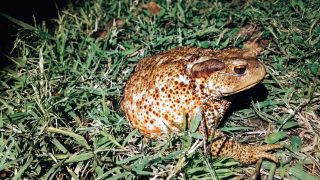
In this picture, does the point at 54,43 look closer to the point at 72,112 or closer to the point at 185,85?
the point at 72,112

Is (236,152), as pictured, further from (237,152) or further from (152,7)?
(152,7)

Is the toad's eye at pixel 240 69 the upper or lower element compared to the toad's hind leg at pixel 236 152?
upper

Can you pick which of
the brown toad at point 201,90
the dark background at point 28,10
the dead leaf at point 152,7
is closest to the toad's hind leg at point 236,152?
the brown toad at point 201,90

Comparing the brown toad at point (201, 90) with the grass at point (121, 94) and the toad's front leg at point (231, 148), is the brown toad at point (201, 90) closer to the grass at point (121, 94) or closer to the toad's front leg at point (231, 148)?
the toad's front leg at point (231, 148)

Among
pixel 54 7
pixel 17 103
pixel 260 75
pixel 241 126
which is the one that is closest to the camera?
pixel 260 75

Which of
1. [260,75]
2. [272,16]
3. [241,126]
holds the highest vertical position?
[272,16]

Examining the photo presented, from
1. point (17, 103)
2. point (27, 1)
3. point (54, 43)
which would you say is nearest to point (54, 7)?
point (27, 1)

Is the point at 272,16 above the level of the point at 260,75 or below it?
above
